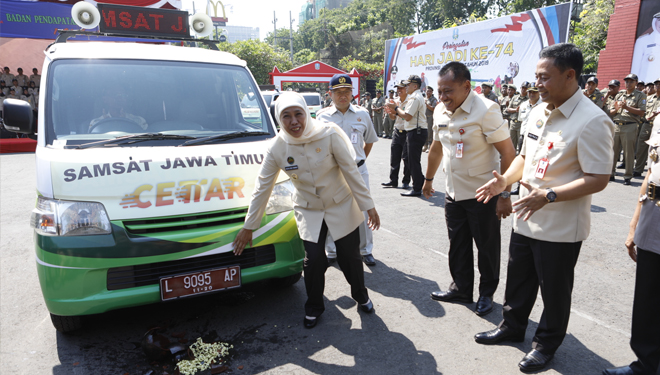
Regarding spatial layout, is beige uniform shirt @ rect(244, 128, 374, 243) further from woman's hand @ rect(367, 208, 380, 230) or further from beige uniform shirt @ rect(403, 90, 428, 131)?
beige uniform shirt @ rect(403, 90, 428, 131)

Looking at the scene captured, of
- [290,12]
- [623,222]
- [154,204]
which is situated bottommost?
[623,222]

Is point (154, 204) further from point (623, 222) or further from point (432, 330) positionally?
point (623, 222)

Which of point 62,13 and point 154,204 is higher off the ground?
point 62,13

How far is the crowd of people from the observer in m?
2.32

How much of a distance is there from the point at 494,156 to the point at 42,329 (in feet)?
12.3

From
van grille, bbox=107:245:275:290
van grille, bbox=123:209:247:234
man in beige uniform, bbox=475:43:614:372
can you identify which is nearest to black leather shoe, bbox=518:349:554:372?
man in beige uniform, bbox=475:43:614:372

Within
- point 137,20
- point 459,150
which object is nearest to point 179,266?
point 459,150

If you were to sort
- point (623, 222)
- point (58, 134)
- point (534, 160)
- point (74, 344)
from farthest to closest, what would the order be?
point (623, 222) < point (58, 134) < point (74, 344) < point (534, 160)

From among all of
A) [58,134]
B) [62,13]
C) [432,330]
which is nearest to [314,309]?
[432,330]

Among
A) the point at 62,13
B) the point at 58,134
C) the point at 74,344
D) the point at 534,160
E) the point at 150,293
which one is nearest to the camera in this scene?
the point at 534,160

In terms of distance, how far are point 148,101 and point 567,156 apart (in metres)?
3.23

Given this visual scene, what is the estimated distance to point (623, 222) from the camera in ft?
19.0

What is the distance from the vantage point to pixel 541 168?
2.50 m

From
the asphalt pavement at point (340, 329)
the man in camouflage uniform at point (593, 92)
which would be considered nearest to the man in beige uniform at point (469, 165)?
the asphalt pavement at point (340, 329)
